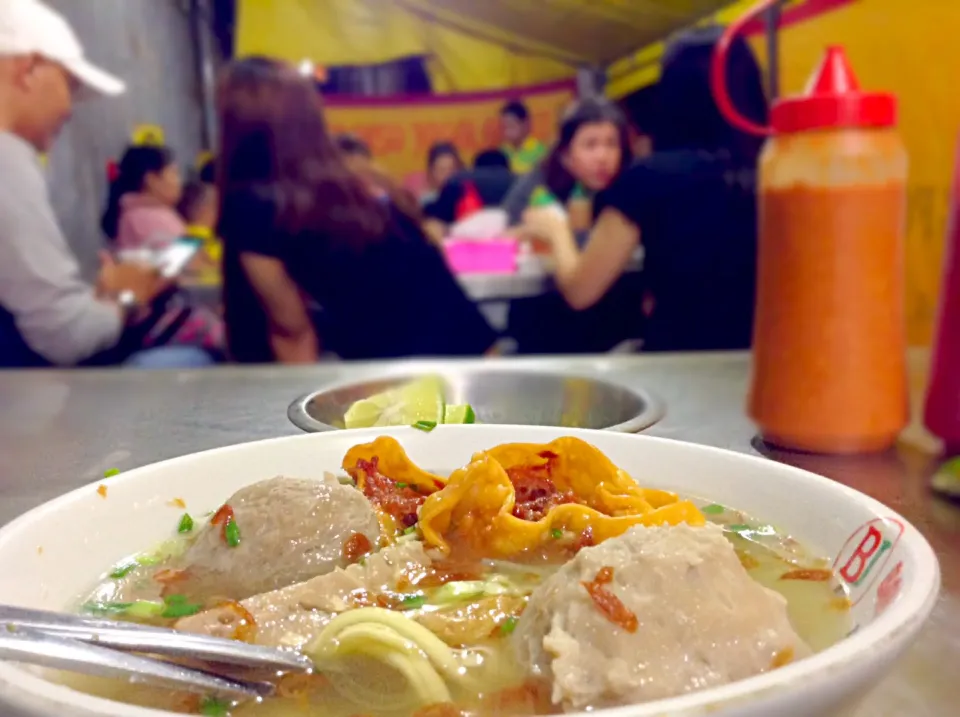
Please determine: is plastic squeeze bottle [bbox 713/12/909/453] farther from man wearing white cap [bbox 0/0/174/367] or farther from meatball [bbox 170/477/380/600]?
man wearing white cap [bbox 0/0/174/367]

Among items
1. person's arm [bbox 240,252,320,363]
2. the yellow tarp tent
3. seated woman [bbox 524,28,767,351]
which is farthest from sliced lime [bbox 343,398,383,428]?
the yellow tarp tent

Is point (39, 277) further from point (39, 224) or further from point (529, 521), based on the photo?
point (529, 521)

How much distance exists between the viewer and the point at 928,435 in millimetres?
1248

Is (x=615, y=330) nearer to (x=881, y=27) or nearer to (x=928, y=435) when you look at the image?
(x=881, y=27)

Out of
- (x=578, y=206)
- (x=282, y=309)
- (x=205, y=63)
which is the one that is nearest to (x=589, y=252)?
(x=578, y=206)

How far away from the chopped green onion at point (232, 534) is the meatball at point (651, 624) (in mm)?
283

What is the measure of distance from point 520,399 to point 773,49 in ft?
8.36

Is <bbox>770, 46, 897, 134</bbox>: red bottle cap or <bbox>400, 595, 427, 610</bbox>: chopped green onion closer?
<bbox>400, 595, 427, 610</bbox>: chopped green onion

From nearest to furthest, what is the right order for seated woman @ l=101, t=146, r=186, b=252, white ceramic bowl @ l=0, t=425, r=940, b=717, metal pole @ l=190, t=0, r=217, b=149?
white ceramic bowl @ l=0, t=425, r=940, b=717 < metal pole @ l=190, t=0, r=217, b=149 < seated woman @ l=101, t=146, r=186, b=252

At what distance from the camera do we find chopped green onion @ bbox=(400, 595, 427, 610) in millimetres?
686

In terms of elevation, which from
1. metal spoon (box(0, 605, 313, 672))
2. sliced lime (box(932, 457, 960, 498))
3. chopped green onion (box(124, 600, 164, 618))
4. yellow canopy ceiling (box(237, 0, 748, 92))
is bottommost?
sliced lime (box(932, 457, 960, 498))

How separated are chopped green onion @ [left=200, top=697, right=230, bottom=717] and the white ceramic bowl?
101mm

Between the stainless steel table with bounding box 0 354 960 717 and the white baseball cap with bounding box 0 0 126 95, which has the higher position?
the white baseball cap with bounding box 0 0 126 95

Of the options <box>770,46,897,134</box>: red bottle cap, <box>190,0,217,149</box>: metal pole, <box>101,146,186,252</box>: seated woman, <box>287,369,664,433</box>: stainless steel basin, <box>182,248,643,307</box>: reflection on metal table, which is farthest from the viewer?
<box>101,146,186,252</box>: seated woman
